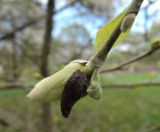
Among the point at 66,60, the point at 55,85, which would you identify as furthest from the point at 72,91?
the point at 66,60

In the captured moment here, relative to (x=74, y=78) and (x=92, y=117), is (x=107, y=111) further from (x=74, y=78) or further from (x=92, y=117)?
(x=74, y=78)

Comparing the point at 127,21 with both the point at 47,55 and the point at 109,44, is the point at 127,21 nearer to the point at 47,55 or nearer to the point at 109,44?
the point at 109,44

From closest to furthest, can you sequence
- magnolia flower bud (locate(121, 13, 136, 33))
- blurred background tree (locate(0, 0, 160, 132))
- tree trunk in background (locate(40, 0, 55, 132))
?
1. magnolia flower bud (locate(121, 13, 136, 33))
2. tree trunk in background (locate(40, 0, 55, 132))
3. blurred background tree (locate(0, 0, 160, 132))

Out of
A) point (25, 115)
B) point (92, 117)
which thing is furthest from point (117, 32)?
point (92, 117)

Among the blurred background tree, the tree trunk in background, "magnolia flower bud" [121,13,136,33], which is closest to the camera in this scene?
"magnolia flower bud" [121,13,136,33]

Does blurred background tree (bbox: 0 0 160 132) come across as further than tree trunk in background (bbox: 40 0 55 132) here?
Yes

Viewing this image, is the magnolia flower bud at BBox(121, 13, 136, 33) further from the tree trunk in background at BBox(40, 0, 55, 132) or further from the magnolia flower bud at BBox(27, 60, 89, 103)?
the tree trunk in background at BBox(40, 0, 55, 132)

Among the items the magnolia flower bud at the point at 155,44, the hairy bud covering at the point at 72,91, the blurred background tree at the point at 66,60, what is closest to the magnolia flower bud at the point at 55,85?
the hairy bud covering at the point at 72,91

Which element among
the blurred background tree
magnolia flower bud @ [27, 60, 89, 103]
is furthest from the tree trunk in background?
magnolia flower bud @ [27, 60, 89, 103]

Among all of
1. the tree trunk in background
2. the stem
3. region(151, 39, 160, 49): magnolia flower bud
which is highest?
the tree trunk in background
